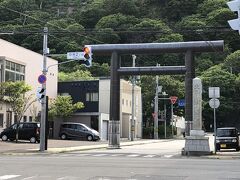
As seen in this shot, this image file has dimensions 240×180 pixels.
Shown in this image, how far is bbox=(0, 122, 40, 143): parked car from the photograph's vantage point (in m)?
41.1

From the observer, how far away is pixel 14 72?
48969 mm

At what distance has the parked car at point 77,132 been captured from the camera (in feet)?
170

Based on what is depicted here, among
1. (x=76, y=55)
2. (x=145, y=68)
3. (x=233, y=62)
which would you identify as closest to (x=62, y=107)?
(x=145, y=68)

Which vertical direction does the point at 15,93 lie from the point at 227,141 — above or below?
above

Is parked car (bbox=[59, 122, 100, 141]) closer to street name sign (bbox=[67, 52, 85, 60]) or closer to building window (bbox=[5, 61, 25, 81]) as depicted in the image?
building window (bbox=[5, 61, 25, 81])

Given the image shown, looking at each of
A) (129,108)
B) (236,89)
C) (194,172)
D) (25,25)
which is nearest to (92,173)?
(194,172)

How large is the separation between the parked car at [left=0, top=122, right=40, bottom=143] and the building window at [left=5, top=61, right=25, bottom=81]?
7.08 meters

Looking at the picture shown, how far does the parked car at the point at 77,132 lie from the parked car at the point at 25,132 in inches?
431

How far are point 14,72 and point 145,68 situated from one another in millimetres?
17456

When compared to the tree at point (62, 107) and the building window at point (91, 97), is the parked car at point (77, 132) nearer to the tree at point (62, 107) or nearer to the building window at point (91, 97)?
the tree at point (62, 107)

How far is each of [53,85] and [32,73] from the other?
6712 millimetres

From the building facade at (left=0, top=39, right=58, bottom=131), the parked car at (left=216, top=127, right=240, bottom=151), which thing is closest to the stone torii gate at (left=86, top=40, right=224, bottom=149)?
the parked car at (left=216, top=127, right=240, bottom=151)

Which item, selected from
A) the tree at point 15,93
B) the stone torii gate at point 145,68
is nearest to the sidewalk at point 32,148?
the stone torii gate at point 145,68

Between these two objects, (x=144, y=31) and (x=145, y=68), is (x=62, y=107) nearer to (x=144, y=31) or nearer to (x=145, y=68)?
(x=144, y=31)
